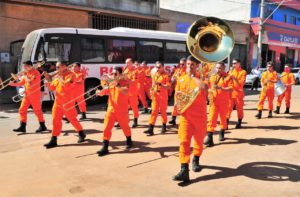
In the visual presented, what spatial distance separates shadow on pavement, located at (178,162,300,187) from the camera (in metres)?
5.40

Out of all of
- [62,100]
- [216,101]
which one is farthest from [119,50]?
[216,101]

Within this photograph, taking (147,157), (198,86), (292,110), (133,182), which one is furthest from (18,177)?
(292,110)

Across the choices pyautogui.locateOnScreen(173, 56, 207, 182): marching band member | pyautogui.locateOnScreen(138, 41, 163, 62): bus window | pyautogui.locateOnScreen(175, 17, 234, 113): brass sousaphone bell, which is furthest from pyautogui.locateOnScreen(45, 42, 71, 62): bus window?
pyautogui.locateOnScreen(173, 56, 207, 182): marching band member

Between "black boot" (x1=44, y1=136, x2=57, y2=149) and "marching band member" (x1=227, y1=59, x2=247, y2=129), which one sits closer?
"black boot" (x1=44, y1=136, x2=57, y2=149)

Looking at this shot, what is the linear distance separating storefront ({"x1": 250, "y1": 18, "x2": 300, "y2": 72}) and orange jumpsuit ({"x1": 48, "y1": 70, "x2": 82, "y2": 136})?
2723 cm

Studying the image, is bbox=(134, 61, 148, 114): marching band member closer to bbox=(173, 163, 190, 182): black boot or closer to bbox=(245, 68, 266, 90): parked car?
bbox=(173, 163, 190, 182): black boot

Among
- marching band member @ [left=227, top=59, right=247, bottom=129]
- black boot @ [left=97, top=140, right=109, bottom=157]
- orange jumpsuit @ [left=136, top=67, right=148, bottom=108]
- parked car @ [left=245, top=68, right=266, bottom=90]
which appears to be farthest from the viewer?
parked car @ [left=245, top=68, right=266, bottom=90]

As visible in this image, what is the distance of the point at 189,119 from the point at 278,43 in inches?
1337

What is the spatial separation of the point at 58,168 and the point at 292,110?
9460 mm

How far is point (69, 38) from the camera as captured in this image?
13.0 m

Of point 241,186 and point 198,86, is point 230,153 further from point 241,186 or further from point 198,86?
point 198,86

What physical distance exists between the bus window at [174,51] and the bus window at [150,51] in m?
0.46

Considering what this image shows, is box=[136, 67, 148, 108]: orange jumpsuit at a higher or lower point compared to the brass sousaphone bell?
lower

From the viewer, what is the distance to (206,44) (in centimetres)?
565
